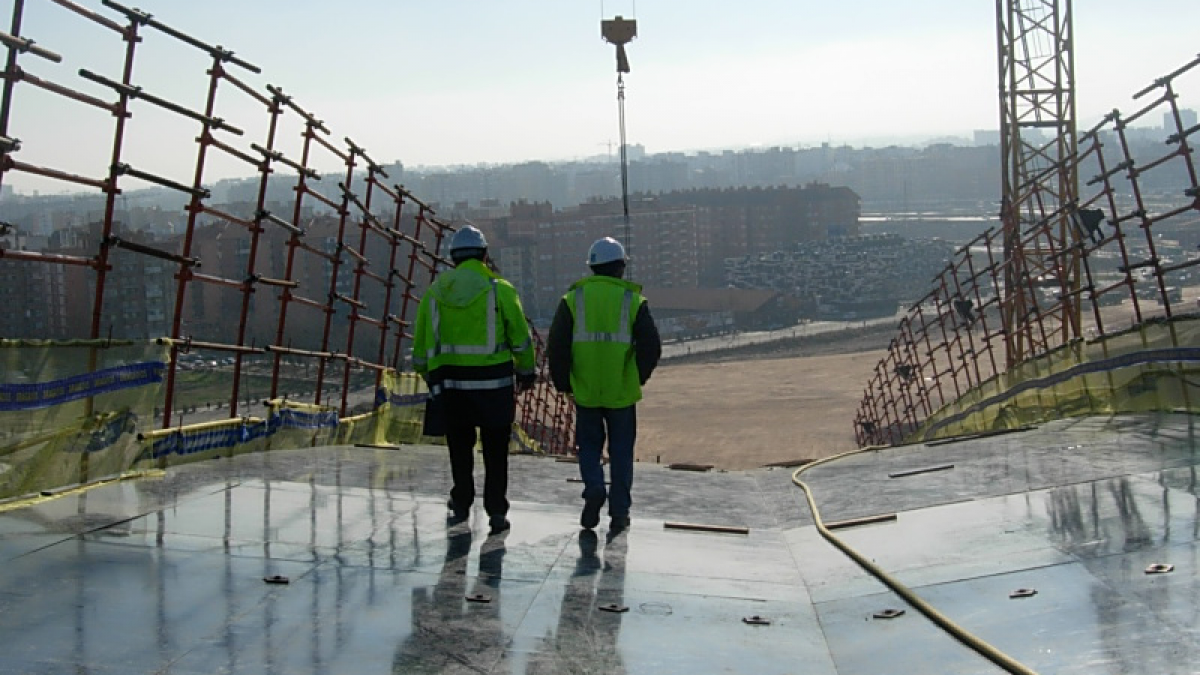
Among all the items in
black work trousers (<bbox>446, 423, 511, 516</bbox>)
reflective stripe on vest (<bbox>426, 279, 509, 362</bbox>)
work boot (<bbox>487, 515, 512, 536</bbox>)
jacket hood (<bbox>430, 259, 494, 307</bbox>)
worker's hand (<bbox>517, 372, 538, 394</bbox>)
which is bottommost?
work boot (<bbox>487, 515, 512, 536</bbox>)

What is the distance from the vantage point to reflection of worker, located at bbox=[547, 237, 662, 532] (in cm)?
640

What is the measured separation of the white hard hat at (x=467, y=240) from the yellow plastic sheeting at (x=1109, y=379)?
5096 mm

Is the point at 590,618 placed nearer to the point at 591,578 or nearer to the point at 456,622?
the point at 456,622

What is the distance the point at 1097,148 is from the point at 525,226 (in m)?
73.9

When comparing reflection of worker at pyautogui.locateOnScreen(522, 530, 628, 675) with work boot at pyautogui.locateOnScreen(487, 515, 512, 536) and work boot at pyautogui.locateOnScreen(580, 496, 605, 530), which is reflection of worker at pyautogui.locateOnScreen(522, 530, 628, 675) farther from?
work boot at pyautogui.locateOnScreen(487, 515, 512, 536)

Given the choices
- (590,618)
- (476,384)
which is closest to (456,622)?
(590,618)

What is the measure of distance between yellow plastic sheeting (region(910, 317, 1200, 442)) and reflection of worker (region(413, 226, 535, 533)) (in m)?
4.92

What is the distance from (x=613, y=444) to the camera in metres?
6.57

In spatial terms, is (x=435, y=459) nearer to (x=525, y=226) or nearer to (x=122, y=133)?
(x=122, y=133)

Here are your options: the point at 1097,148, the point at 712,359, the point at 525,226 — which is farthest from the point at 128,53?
the point at 525,226

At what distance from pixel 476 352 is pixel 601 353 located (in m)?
0.60

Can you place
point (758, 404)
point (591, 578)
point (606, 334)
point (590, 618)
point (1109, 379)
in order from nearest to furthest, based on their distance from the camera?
point (590, 618) < point (591, 578) < point (606, 334) < point (1109, 379) < point (758, 404)

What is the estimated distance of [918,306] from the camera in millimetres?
25406

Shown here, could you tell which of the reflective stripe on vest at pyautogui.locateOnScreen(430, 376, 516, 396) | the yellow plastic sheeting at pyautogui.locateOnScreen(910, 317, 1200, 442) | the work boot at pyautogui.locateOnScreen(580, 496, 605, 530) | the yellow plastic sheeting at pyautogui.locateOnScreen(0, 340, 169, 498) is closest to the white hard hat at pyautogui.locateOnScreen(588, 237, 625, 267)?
the reflective stripe on vest at pyautogui.locateOnScreen(430, 376, 516, 396)
